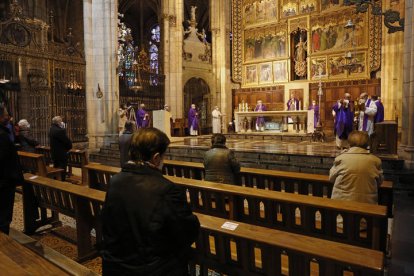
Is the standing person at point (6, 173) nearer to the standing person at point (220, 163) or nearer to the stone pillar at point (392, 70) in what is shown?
the standing person at point (220, 163)

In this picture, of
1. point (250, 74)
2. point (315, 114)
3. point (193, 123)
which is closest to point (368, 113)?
point (315, 114)

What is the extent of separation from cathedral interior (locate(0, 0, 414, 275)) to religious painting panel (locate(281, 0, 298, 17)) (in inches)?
5.0

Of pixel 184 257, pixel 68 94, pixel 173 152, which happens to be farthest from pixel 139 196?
pixel 68 94

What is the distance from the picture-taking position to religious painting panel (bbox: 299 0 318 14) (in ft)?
64.2

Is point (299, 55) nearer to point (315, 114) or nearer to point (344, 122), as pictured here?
point (315, 114)

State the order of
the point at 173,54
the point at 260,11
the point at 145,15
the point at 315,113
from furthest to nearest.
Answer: the point at 145,15, the point at 260,11, the point at 173,54, the point at 315,113

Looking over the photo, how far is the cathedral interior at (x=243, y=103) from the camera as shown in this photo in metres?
3.06

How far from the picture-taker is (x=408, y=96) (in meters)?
7.66

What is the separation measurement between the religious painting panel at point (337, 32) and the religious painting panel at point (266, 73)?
9.16 ft

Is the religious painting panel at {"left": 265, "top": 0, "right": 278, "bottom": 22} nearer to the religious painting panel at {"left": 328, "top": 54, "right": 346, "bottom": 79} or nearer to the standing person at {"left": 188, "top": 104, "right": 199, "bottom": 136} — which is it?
the religious painting panel at {"left": 328, "top": 54, "right": 346, "bottom": 79}

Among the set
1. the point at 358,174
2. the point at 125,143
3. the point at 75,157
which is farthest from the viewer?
the point at 75,157

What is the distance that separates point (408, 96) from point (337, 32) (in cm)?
1247

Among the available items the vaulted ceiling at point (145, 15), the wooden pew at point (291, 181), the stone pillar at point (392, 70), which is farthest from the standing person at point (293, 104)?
the wooden pew at point (291, 181)

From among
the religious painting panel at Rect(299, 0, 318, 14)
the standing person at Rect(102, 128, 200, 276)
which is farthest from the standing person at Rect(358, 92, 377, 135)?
the religious painting panel at Rect(299, 0, 318, 14)
